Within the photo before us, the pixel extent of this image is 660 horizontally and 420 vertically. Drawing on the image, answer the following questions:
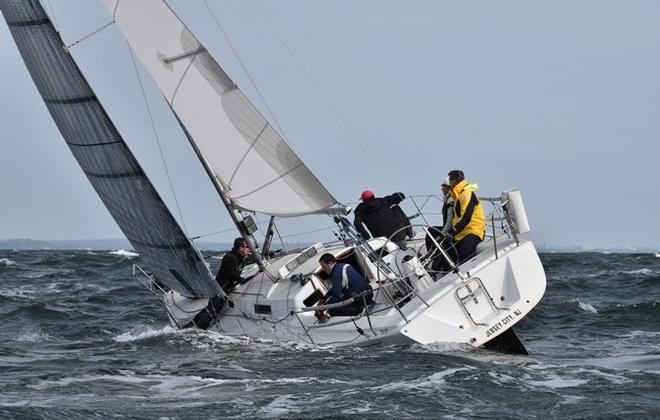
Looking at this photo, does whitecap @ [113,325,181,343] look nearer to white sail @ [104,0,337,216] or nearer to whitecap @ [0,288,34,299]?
white sail @ [104,0,337,216]

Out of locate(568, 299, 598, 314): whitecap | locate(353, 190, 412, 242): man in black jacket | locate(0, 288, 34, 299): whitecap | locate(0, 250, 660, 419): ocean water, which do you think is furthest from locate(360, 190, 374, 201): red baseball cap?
locate(0, 288, 34, 299): whitecap

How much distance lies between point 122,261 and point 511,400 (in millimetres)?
26875

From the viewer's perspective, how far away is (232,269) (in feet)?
41.6

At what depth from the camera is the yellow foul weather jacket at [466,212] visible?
1146 centimetres

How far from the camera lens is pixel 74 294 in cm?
2019

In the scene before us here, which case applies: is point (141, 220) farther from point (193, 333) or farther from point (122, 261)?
point (122, 261)

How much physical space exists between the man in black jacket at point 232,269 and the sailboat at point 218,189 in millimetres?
90

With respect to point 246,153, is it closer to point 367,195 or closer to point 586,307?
point 367,195

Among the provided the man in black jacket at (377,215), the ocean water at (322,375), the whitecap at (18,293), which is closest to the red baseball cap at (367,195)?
the man in black jacket at (377,215)

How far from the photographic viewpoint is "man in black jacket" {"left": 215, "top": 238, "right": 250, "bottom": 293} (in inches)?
500

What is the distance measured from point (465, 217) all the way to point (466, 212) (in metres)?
0.07

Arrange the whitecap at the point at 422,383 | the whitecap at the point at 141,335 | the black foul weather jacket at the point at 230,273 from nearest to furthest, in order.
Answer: the whitecap at the point at 422,383, the black foul weather jacket at the point at 230,273, the whitecap at the point at 141,335

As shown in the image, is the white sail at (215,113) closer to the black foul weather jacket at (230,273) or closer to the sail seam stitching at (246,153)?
the sail seam stitching at (246,153)

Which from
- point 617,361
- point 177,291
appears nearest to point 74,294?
point 177,291
